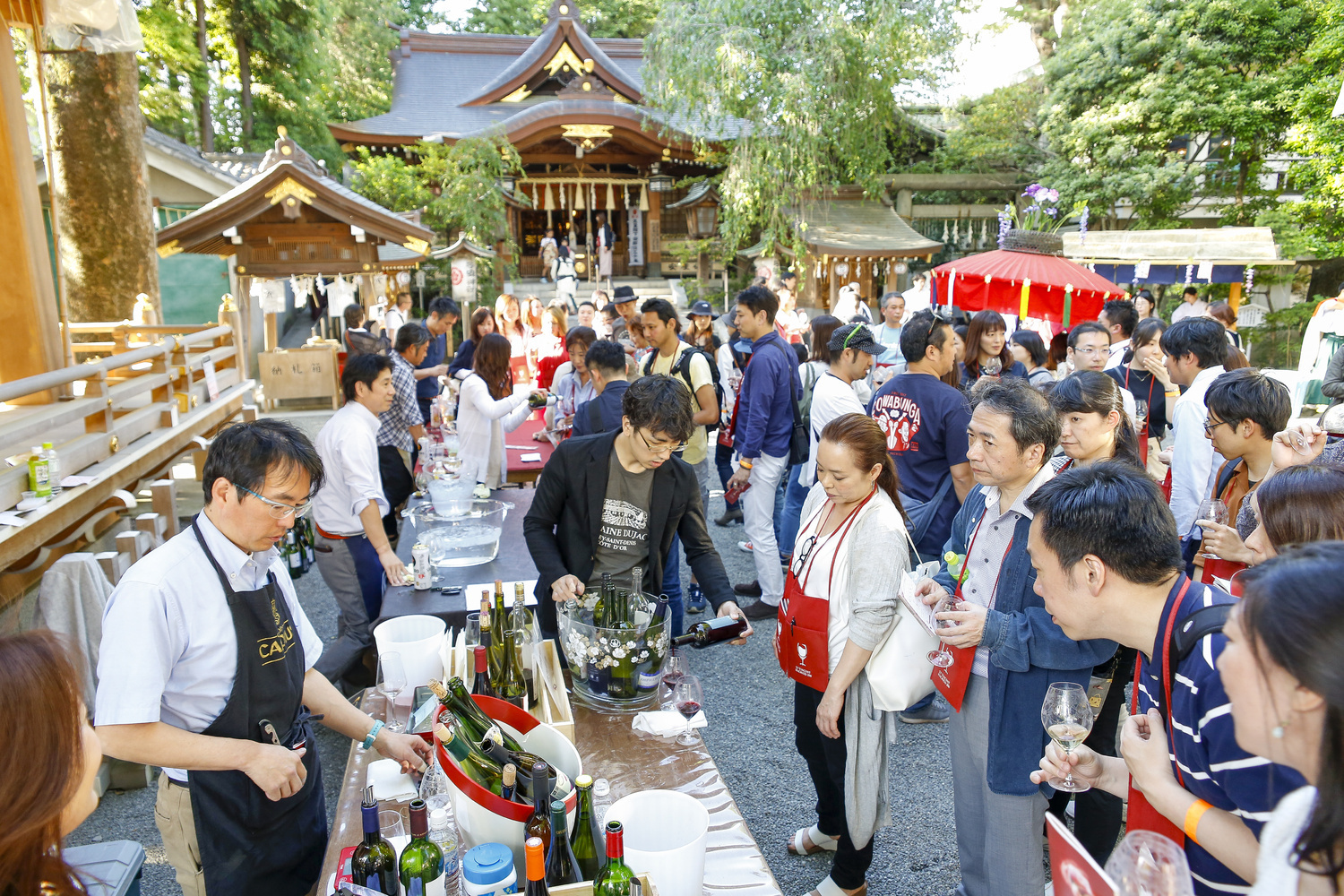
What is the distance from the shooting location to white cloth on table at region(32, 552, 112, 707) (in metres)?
3.28

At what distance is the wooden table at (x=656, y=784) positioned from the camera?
1769 millimetres

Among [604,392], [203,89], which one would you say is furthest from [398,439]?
[203,89]

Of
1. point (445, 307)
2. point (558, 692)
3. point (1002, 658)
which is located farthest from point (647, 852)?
point (445, 307)

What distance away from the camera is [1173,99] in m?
14.1

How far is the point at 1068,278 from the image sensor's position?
25.7ft

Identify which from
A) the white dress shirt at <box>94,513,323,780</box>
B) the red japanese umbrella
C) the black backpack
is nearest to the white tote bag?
the white dress shirt at <box>94,513,323,780</box>

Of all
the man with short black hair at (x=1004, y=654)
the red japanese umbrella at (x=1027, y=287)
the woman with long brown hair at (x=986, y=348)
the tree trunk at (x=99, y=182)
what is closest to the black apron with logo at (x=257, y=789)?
the man with short black hair at (x=1004, y=654)

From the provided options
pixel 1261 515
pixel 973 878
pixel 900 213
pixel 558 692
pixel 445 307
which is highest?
pixel 900 213

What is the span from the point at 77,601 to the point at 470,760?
267 cm

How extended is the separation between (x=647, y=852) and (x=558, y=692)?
0.75 metres

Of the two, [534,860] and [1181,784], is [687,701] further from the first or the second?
[1181,784]

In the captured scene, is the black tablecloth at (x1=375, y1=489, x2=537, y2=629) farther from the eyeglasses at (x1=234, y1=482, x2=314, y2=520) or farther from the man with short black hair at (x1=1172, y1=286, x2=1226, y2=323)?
the man with short black hair at (x1=1172, y1=286, x2=1226, y2=323)

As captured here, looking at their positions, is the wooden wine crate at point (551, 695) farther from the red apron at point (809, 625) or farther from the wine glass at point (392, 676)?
the red apron at point (809, 625)

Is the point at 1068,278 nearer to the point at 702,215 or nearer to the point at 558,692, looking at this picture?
the point at 558,692
